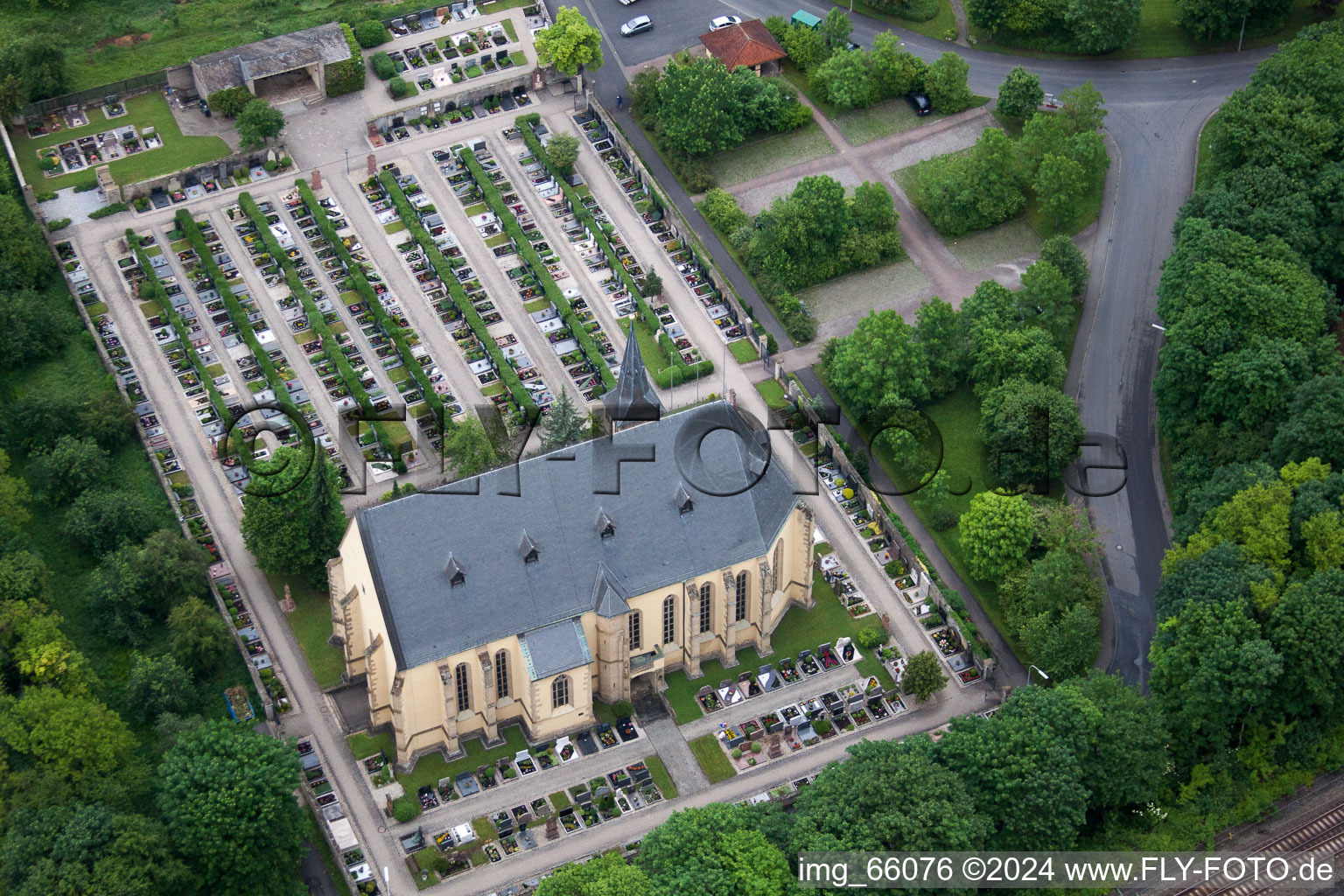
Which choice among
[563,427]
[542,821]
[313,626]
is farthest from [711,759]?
[313,626]

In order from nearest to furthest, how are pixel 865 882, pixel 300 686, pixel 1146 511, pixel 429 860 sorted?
pixel 865 882, pixel 429 860, pixel 300 686, pixel 1146 511

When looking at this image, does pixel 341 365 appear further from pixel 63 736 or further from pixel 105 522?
pixel 63 736

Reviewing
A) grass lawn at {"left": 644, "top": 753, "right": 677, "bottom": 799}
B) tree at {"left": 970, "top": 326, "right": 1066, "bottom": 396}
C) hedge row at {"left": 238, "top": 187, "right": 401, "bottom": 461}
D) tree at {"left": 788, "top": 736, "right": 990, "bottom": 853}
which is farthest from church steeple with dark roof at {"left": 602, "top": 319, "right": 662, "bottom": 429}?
tree at {"left": 788, "top": 736, "right": 990, "bottom": 853}

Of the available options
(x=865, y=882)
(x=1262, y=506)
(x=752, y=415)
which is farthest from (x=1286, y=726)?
(x=752, y=415)

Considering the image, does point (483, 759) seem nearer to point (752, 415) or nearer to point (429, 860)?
point (429, 860)

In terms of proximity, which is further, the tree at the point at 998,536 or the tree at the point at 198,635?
the tree at the point at 998,536

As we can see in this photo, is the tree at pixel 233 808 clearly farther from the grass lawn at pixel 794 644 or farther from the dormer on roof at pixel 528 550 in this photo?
the grass lawn at pixel 794 644

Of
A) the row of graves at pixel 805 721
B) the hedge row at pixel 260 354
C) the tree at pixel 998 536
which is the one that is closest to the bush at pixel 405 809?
the row of graves at pixel 805 721
